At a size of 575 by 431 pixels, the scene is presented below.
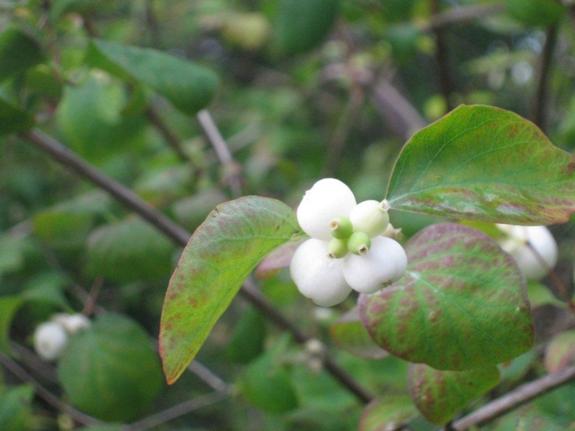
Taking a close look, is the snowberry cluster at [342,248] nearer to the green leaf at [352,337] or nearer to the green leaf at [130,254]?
the green leaf at [352,337]

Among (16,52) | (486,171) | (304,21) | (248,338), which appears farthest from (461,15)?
(486,171)

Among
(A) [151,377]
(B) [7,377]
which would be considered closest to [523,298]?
(A) [151,377]

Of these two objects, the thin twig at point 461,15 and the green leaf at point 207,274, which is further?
the thin twig at point 461,15

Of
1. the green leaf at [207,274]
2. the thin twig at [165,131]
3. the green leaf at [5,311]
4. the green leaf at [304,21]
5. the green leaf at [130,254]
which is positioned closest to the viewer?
the green leaf at [207,274]

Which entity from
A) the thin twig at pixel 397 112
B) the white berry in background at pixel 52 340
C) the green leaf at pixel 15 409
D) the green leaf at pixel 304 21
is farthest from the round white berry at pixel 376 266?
the thin twig at pixel 397 112

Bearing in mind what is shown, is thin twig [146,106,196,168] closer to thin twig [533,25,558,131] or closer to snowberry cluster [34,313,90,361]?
snowberry cluster [34,313,90,361]

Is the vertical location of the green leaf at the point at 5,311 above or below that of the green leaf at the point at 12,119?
below

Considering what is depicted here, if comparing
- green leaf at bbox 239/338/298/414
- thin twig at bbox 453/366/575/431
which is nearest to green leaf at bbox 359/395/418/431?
thin twig at bbox 453/366/575/431
